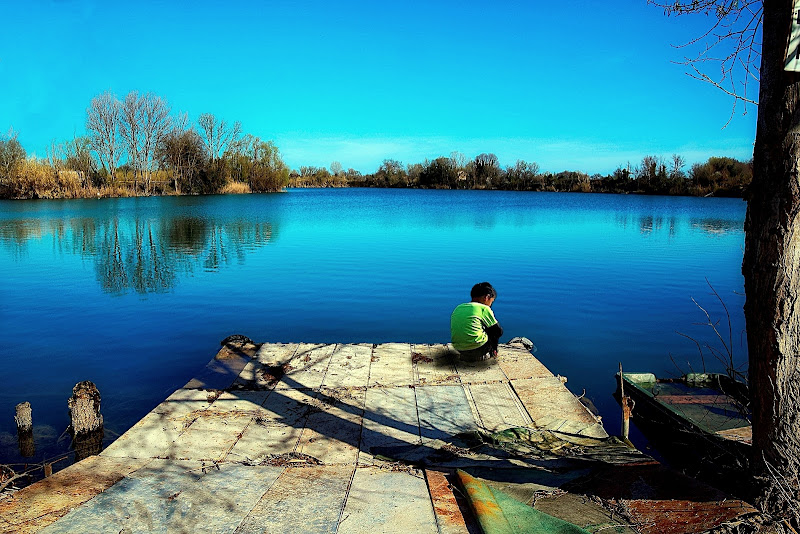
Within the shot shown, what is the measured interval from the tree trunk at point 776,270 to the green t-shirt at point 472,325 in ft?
13.1

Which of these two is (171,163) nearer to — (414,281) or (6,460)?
(414,281)

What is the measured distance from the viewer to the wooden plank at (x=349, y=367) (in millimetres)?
6668

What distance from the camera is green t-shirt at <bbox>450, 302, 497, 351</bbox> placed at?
709cm

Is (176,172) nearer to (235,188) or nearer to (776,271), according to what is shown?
(235,188)

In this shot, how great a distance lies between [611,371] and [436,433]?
16.7 ft

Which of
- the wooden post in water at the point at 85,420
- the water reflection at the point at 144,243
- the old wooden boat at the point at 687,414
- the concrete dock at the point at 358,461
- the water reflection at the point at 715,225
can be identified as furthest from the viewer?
the water reflection at the point at 715,225

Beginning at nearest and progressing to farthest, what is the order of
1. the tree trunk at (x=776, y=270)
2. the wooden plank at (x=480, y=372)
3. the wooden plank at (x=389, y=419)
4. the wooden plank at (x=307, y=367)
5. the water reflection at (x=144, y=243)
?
the tree trunk at (x=776, y=270)
the wooden plank at (x=389, y=419)
the wooden plank at (x=307, y=367)
the wooden plank at (x=480, y=372)
the water reflection at (x=144, y=243)

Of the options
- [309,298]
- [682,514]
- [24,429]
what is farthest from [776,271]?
[309,298]

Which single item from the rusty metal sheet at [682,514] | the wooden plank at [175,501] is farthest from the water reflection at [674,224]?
the wooden plank at [175,501]

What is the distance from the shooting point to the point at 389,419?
559cm

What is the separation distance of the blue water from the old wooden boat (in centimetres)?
54

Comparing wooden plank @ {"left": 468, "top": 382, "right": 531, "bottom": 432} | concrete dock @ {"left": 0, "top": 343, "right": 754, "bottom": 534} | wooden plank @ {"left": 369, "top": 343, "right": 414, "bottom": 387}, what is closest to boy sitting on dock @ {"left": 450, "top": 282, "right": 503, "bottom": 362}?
concrete dock @ {"left": 0, "top": 343, "right": 754, "bottom": 534}

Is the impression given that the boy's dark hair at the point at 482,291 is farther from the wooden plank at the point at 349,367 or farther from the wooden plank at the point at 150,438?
the wooden plank at the point at 150,438

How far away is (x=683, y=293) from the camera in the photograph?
1446cm
